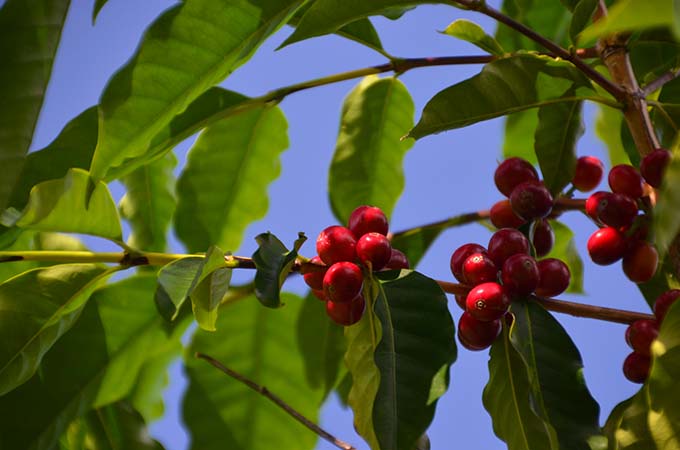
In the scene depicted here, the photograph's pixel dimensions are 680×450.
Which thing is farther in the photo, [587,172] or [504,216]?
[587,172]

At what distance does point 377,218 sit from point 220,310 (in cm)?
47

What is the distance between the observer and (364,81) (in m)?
1.49

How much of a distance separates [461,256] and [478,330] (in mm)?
95

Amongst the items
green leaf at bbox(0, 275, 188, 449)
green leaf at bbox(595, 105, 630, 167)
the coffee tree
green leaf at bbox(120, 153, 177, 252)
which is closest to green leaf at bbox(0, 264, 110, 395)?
the coffee tree

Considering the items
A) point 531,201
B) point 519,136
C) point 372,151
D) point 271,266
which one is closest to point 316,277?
point 271,266

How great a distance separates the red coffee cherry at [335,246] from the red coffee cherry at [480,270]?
13 centimetres

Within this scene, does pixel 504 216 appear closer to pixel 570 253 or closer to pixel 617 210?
pixel 617 210

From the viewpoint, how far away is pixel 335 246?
0.99 m

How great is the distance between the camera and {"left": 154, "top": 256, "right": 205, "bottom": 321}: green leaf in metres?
0.78

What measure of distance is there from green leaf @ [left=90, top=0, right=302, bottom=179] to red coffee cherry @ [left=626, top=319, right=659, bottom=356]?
53cm

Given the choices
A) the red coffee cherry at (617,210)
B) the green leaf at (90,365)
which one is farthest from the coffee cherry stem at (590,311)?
the green leaf at (90,365)

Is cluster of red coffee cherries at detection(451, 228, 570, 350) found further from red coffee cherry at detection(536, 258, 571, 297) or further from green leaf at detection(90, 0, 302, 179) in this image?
green leaf at detection(90, 0, 302, 179)

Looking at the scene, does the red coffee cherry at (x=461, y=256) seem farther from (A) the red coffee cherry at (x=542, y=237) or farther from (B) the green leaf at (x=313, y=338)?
(B) the green leaf at (x=313, y=338)

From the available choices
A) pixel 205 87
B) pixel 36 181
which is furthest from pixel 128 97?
pixel 36 181
